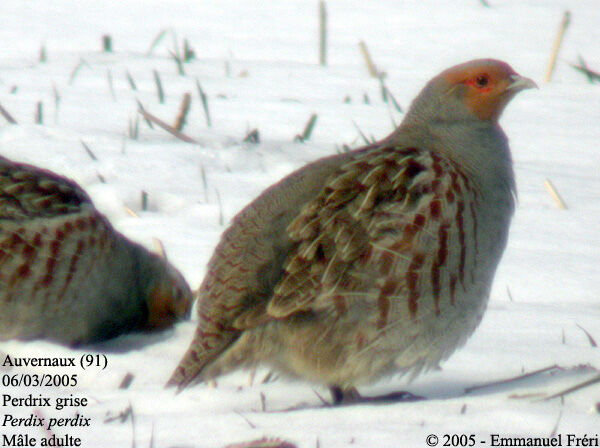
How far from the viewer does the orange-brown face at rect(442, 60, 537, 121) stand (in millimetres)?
4113

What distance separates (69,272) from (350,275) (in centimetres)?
127

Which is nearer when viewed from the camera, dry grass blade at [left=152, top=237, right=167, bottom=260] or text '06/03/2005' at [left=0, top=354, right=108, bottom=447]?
text '06/03/2005' at [left=0, top=354, right=108, bottom=447]

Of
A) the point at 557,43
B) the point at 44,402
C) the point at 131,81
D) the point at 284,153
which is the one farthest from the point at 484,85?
the point at 131,81

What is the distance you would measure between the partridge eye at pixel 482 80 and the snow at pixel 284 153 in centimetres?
75

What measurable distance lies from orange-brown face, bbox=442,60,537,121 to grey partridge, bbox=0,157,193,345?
46.9 inches

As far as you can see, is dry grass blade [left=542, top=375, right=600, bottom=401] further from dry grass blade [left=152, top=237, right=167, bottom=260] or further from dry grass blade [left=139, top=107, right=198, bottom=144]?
dry grass blade [left=139, top=107, right=198, bottom=144]

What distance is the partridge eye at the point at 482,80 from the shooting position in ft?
13.5

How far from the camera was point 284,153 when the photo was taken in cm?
606

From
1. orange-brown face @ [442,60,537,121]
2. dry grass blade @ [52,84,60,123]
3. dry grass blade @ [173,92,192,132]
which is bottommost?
dry grass blade @ [52,84,60,123]

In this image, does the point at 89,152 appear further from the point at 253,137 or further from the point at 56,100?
the point at 56,100

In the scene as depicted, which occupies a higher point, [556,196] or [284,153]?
[556,196]

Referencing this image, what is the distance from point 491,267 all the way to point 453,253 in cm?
18

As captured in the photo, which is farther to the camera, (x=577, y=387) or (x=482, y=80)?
(x=482, y=80)

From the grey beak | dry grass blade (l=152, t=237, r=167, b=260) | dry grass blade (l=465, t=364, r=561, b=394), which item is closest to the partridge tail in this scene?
dry grass blade (l=465, t=364, r=561, b=394)
